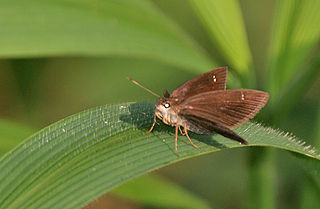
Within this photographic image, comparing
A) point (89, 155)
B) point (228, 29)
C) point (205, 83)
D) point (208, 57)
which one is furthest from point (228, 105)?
point (208, 57)

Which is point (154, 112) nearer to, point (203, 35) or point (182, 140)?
point (182, 140)

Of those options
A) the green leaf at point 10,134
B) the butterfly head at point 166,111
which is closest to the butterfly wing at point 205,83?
the butterfly head at point 166,111

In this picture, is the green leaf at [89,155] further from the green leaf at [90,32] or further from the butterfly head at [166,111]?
the green leaf at [90,32]

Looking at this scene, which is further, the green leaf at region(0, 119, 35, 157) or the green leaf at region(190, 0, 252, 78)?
the green leaf at region(0, 119, 35, 157)

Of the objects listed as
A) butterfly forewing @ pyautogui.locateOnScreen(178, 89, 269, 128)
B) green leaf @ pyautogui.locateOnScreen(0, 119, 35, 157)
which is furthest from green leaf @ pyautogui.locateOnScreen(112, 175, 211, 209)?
butterfly forewing @ pyautogui.locateOnScreen(178, 89, 269, 128)

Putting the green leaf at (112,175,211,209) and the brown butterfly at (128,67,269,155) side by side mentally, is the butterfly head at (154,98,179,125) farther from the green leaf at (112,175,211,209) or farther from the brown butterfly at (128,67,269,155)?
the green leaf at (112,175,211,209)

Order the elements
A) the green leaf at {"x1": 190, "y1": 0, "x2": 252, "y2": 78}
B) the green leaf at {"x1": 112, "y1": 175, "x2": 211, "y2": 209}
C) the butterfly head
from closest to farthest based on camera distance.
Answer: the butterfly head → the green leaf at {"x1": 190, "y1": 0, "x2": 252, "y2": 78} → the green leaf at {"x1": 112, "y1": 175, "x2": 211, "y2": 209}

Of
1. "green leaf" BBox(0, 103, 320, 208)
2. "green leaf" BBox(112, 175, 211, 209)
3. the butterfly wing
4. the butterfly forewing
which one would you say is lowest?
"green leaf" BBox(112, 175, 211, 209)
